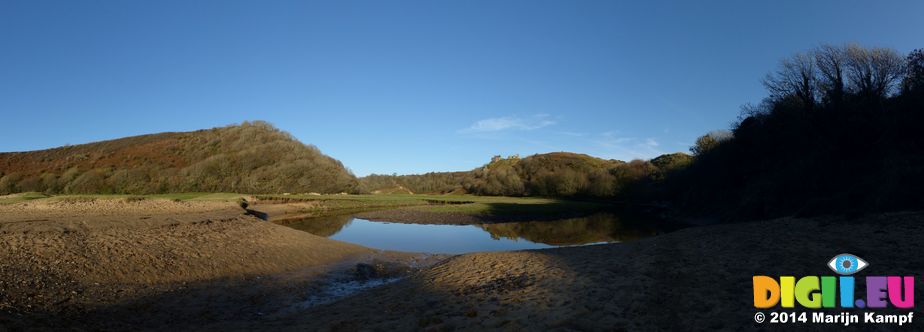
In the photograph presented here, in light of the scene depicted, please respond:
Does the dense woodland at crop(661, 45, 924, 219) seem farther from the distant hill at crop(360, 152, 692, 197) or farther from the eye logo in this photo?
the distant hill at crop(360, 152, 692, 197)

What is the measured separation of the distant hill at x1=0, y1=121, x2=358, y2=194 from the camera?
59.1m

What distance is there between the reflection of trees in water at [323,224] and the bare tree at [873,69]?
40922 mm

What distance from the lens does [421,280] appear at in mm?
12977

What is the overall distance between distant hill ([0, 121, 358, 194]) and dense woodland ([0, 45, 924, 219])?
0.20 meters

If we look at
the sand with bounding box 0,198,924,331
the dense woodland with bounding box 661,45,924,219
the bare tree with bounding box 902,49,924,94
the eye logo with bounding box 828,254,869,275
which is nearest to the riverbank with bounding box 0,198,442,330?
the sand with bounding box 0,198,924,331

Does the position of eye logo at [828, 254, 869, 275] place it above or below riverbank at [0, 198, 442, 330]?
above

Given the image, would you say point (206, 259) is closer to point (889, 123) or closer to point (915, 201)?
point (915, 201)

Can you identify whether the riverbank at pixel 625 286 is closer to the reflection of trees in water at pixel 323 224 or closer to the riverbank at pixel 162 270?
the riverbank at pixel 162 270

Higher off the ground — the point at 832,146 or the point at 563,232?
the point at 832,146

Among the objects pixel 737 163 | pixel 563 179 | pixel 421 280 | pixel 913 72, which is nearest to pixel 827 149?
pixel 913 72

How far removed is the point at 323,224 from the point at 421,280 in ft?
81.4

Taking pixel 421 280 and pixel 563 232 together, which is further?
pixel 563 232

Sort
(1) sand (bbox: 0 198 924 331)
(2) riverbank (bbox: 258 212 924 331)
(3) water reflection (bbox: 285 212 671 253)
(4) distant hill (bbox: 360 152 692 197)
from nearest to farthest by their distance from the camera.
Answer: (2) riverbank (bbox: 258 212 924 331)
(1) sand (bbox: 0 198 924 331)
(3) water reflection (bbox: 285 212 671 253)
(4) distant hill (bbox: 360 152 692 197)

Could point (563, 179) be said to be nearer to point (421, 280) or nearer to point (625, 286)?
point (421, 280)
